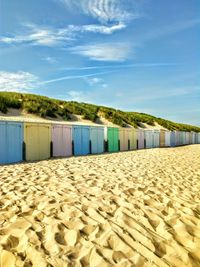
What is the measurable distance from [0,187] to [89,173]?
2.73 m

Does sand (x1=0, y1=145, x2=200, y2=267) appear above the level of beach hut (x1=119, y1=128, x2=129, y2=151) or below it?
below

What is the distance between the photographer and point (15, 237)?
144 inches

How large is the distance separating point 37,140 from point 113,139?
6.33m

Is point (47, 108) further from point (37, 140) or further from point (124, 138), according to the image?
point (37, 140)

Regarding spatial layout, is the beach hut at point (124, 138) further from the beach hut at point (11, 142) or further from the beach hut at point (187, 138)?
the beach hut at point (187, 138)

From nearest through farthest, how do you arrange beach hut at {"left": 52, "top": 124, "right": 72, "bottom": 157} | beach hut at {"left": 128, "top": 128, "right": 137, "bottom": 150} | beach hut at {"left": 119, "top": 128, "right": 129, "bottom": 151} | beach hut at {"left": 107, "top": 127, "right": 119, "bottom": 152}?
1. beach hut at {"left": 52, "top": 124, "right": 72, "bottom": 157}
2. beach hut at {"left": 107, "top": 127, "right": 119, "bottom": 152}
3. beach hut at {"left": 119, "top": 128, "right": 129, "bottom": 151}
4. beach hut at {"left": 128, "top": 128, "right": 137, "bottom": 150}

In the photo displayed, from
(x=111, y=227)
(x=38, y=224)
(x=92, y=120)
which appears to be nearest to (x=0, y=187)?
(x=38, y=224)

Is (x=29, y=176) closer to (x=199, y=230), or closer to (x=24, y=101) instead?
(x=199, y=230)

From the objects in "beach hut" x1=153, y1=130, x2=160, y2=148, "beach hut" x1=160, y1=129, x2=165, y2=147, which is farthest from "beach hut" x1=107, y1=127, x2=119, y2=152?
"beach hut" x1=160, y1=129, x2=165, y2=147

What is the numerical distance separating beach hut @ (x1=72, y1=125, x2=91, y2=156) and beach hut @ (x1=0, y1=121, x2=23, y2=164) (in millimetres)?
3479

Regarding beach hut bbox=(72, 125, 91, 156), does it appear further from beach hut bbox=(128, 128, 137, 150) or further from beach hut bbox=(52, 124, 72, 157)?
beach hut bbox=(128, 128, 137, 150)

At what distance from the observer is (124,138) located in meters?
19.3

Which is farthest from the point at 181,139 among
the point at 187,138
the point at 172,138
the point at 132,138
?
the point at 132,138

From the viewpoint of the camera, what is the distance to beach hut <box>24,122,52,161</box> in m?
12.1
